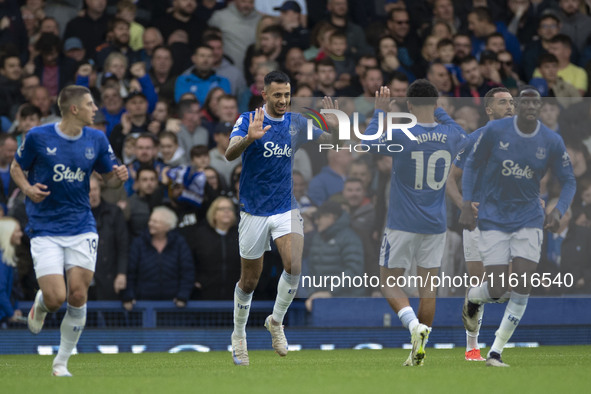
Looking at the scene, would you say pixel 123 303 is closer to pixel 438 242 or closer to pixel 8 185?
pixel 8 185

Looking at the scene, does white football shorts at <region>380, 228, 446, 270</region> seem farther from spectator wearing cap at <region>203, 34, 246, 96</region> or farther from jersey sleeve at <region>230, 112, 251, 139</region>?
spectator wearing cap at <region>203, 34, 246, 96</region>

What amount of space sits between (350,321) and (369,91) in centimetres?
387

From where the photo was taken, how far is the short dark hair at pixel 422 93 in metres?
11.0

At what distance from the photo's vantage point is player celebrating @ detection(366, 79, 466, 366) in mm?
11250

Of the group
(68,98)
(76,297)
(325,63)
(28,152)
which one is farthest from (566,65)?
(76,297)

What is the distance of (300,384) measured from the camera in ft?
29.0

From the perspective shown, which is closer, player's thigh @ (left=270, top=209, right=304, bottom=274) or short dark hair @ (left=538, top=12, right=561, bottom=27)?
player's thigh @ (left=270, top=209, right=304, bottom=274)

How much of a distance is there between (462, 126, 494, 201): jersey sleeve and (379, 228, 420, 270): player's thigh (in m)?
0.74

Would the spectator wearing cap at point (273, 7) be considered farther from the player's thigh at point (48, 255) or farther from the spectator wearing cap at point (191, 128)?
the player's thigh at point (48, 255)

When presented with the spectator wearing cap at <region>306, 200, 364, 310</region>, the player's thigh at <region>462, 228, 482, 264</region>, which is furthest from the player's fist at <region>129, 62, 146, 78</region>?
the player's thigh at <region>462, 228, 482, 264</region>

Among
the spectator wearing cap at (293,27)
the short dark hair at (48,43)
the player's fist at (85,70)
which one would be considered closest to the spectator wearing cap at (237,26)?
the spectator wearing cap at (293,27)

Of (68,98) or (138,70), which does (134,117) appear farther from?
(68,98)

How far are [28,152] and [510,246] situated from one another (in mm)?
4825

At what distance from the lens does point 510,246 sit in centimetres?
1082
